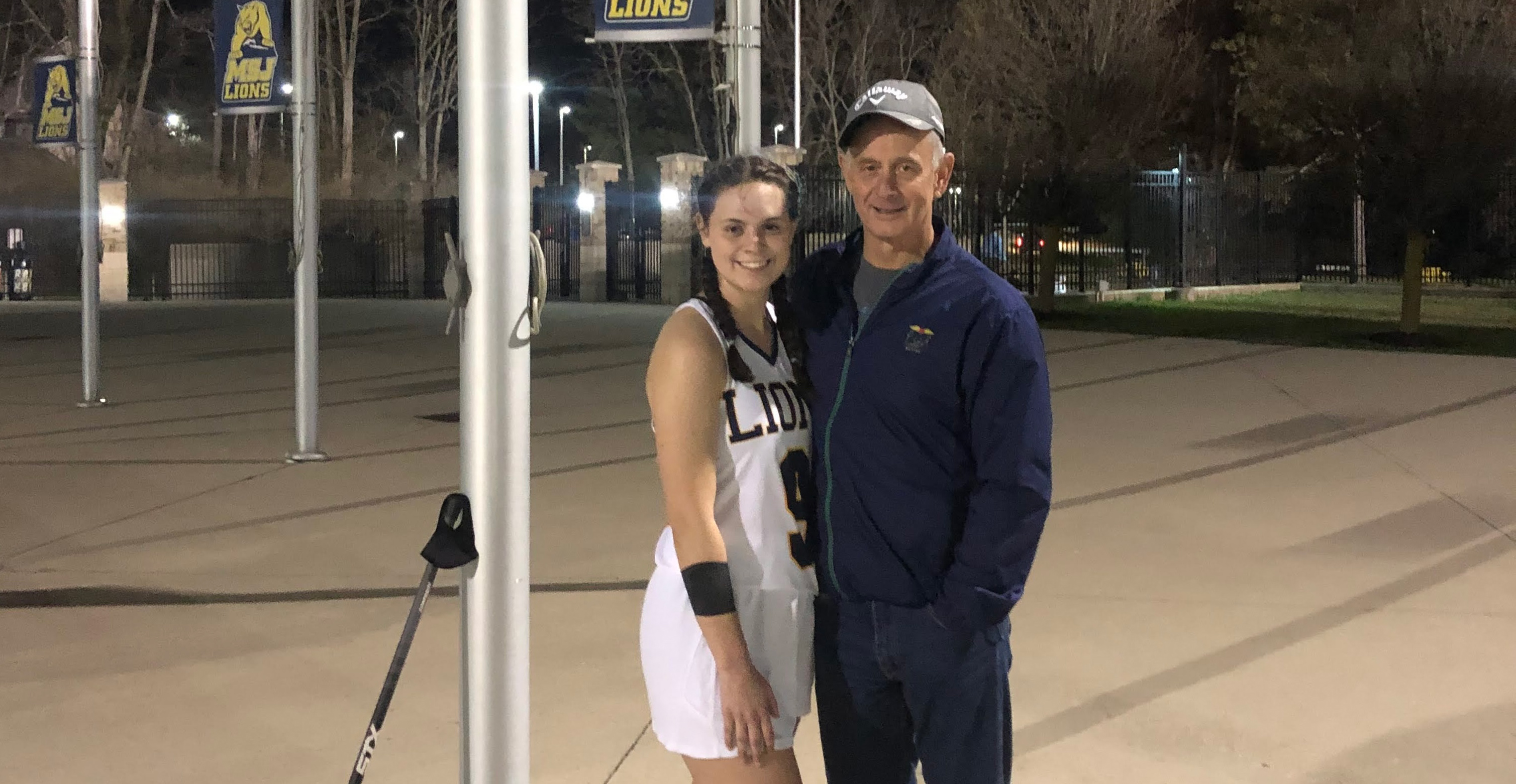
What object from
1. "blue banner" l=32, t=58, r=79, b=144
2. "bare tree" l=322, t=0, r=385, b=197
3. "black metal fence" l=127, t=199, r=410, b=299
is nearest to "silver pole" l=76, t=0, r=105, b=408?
"blue banner" l=32, t=58, r=79, b=144

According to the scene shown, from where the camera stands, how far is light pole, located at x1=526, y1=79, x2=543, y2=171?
168ft

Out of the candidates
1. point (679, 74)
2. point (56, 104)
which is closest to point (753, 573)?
point (56, 104)

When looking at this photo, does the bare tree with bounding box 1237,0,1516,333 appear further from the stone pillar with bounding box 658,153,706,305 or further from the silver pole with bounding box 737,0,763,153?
the silver pole with bounding box 737,0,763,153

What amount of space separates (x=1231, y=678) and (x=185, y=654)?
3.99m

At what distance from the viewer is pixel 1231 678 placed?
5.63m

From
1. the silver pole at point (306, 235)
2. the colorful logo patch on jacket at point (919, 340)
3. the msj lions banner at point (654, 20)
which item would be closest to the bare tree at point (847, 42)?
the silver pole at point (306, 235)

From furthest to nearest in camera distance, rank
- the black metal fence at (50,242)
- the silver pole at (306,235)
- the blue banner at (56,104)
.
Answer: the black metal fence at (50,242) → the blue banner at (56,104) → the silver pole at (306,235)

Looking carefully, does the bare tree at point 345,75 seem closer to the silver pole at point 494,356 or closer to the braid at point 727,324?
the silver pole at point 494,356

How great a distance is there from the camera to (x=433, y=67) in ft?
166

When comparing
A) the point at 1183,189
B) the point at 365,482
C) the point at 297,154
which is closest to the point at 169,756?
the point at 365,482

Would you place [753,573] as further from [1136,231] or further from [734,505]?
[1136,231]

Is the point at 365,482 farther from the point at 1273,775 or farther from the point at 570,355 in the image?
the point at 570,355

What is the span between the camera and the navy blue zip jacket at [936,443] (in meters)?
2.75

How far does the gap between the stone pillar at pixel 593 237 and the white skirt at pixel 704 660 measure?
27.1 metres
